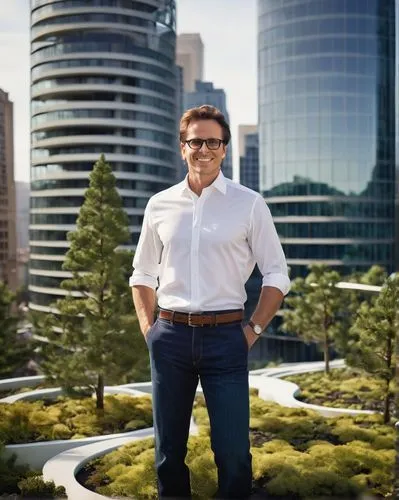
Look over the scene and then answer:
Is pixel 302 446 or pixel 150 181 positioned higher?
pixel 150 181

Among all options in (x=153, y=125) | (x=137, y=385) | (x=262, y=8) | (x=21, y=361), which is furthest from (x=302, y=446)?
(x=262, y=8)

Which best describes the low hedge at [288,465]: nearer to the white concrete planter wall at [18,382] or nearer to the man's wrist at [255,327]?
the man's wrist at [255,327]

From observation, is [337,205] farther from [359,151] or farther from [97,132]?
[97,132]

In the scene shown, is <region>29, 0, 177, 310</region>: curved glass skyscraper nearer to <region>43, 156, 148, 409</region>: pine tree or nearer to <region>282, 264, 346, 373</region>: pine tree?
<region>282, 264, 346, 373</region>: pine tree

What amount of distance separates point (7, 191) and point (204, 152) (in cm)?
446

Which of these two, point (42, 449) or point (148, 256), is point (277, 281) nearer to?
point (148, 256)

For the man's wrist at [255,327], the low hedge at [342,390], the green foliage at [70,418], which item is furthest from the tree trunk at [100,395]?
the man's wrist at [255,327]

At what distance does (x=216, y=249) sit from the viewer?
215 centimetres

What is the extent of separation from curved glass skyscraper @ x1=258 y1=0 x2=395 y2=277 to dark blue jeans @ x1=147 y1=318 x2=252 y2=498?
23518 mm

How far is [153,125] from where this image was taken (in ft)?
74.4

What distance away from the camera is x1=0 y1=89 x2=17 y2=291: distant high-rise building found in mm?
5710

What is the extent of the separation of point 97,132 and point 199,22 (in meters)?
19.5

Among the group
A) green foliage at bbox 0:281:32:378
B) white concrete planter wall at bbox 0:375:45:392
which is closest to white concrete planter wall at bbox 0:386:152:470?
white concrete planter wall at bbox 0:375:45:392

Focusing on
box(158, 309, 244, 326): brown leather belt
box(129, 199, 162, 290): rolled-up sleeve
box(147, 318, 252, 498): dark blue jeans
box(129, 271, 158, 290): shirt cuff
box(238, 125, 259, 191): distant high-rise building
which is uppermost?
box(238, 125, 259, 191): distant high-rise building
